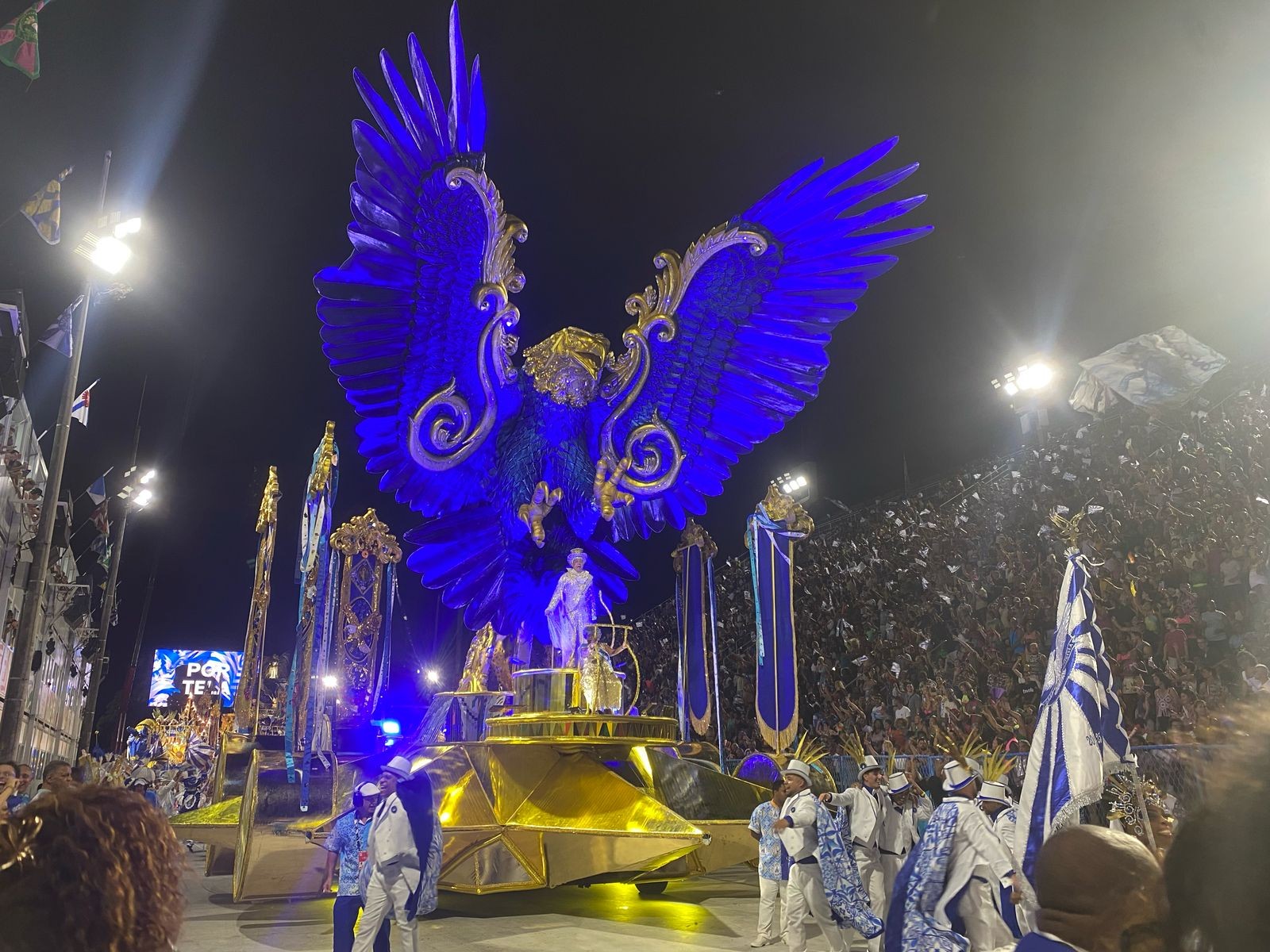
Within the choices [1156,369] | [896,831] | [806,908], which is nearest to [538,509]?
[896,831]

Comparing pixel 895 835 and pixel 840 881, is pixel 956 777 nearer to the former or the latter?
pixel 840 881

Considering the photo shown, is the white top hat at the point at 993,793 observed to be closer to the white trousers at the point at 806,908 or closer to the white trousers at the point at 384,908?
the white trousers at the point at 806,908

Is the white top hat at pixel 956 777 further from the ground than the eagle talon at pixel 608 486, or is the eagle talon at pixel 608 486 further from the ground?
the eagle talon at pixel 608 486

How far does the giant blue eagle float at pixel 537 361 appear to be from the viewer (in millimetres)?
10430

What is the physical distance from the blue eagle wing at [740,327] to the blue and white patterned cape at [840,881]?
5.26 meters

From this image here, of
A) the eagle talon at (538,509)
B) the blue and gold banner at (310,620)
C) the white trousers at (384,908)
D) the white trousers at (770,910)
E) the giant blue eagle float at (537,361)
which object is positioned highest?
the giant blue eagle float at (537,361)

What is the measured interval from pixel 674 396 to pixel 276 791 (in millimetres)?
6600

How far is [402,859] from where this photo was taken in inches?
233

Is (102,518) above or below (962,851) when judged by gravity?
above

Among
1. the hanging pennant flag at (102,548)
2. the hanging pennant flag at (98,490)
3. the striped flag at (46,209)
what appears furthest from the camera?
the hanging pennant flag at (102,548)

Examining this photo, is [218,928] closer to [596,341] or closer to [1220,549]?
[596,341]

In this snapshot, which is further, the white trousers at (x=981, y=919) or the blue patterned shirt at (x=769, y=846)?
the blue patterned shirt at (x=769, y=846)

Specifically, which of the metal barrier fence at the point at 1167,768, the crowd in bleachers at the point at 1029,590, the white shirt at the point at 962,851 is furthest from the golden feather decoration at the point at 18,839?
the crowd in bleachers at the point at 1029,590

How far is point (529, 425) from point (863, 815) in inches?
235
